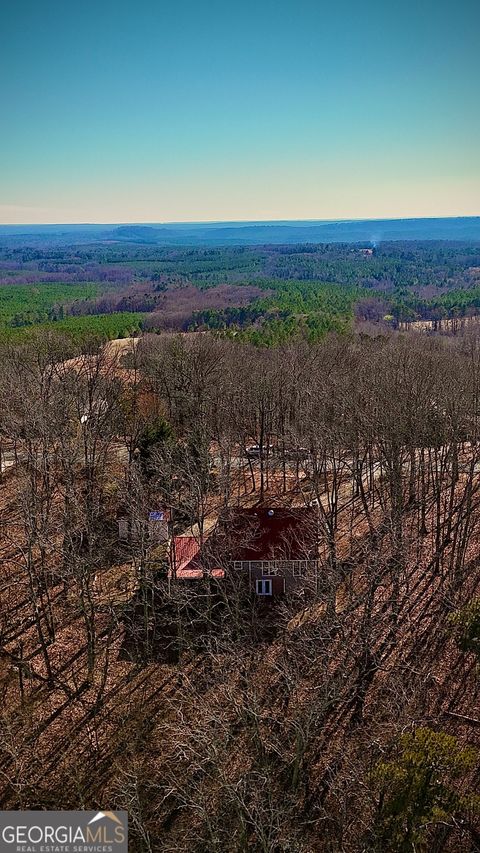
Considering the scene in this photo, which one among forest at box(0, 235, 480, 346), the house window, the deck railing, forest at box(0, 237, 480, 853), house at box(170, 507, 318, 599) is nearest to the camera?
forest at box(0, 237, 480, 853)

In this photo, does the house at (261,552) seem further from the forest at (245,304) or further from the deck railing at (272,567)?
the forest at (245,304)

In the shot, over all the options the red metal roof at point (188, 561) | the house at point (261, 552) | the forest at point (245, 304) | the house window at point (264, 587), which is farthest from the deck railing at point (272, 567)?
the forest at point (245, 304)

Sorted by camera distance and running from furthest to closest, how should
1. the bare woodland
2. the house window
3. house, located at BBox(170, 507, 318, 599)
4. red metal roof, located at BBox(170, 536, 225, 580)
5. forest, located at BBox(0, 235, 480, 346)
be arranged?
forest, located at BBox(0, 235, 480, 346), the house window, red metal roof, located at BBox(170, 536, 225, 580), house, located at BBox(170, 507, 318, 599), the bare woodland

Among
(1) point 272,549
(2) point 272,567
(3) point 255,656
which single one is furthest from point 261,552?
(3) point 255,656

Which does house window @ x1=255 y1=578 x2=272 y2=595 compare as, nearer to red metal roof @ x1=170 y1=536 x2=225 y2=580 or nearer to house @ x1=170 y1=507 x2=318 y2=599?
house @ x1=170 y1=507 x2=318 y2=599

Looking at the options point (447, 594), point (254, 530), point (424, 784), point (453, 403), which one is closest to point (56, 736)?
point (254, 530)

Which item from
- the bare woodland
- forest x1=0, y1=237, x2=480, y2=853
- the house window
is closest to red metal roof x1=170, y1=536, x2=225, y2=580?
forest x1=0, y1=237, x2=480, y2=853

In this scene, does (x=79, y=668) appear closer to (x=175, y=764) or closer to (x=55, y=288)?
(x=175, y=764)
